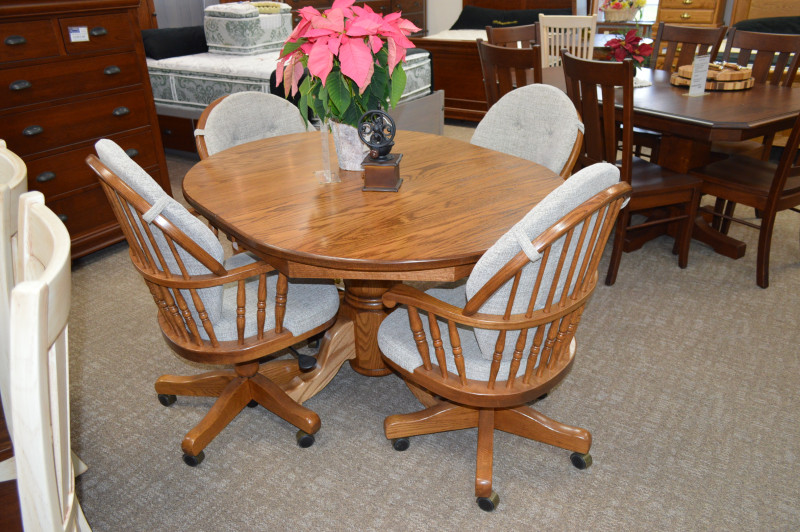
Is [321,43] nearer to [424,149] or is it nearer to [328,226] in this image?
[328,226]

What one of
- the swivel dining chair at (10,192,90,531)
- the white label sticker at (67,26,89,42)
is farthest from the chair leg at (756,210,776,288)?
the white label sticker at (67,26,89,42)

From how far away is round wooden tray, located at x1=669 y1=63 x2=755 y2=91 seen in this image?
3.22 m

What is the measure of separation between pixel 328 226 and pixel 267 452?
802 mm

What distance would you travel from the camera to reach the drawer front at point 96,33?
292 cm

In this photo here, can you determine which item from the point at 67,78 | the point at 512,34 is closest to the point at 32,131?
the point at 67,78

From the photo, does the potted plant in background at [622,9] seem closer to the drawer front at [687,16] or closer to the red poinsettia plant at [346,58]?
the drawer front at [687,16]

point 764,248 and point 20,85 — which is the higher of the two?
point 20,85

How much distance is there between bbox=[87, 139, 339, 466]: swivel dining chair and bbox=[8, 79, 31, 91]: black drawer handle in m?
1.46

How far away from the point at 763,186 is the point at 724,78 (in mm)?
683

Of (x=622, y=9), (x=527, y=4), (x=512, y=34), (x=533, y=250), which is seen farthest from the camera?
(x=527, y=4)

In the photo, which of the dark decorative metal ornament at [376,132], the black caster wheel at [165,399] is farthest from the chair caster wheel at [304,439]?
the dark decorative metal ornament at [376,132]

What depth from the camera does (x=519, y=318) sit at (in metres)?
1.48

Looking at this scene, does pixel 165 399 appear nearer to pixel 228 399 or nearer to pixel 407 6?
pixel 228 399

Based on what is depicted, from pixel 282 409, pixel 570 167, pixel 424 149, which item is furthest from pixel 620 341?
pixel 282 409
